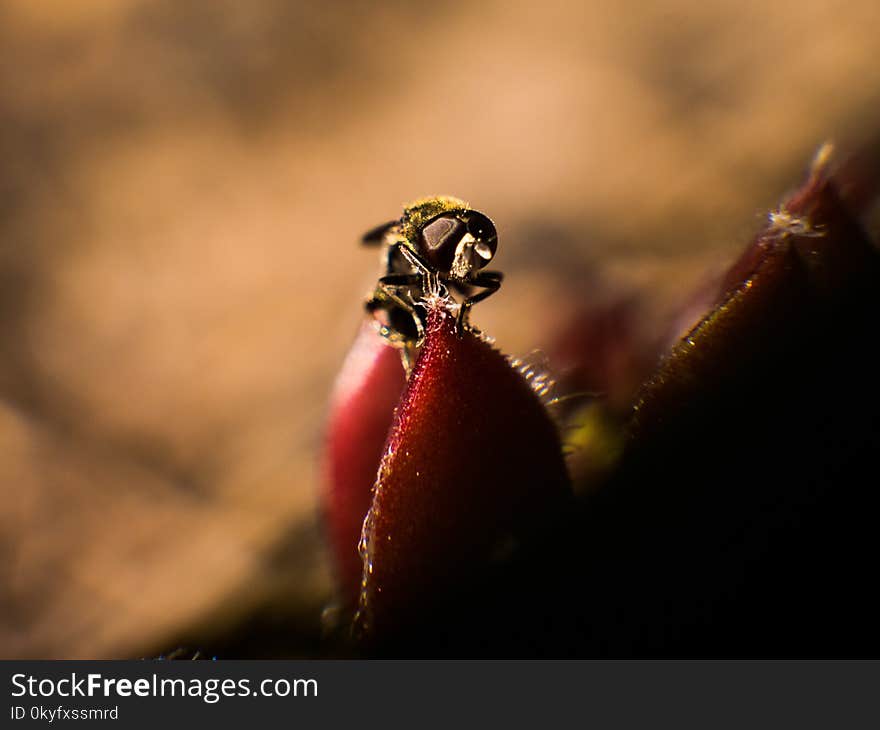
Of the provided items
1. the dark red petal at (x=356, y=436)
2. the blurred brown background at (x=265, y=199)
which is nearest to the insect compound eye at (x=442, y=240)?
the dark red petal at (x=356, y=436)

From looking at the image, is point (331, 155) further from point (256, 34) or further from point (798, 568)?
point (798, 568)

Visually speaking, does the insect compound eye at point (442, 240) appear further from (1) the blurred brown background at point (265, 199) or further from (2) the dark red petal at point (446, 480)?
(1) the blurred brown background at point (265, 199)

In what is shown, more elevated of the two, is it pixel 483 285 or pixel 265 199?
pixel 265 199

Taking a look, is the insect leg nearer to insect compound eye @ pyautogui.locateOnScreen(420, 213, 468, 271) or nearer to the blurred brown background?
insect compound eye @ pyautogui.locateOnScreen(420, 213, 468, 271)

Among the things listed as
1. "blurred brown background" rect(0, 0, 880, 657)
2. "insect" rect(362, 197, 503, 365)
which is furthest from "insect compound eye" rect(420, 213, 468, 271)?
"blurred brown background" rect(0, 0, 880, 657)

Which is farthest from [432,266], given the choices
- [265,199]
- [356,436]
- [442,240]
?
[265,199]

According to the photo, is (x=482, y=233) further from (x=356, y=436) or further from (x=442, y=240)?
(x=356, y=436)
